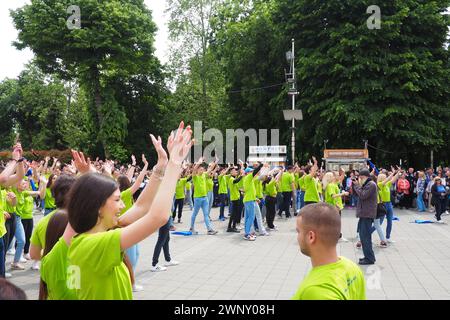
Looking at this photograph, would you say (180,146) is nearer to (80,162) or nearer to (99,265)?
(99,265)

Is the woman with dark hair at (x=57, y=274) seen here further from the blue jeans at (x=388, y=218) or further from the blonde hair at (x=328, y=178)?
the blue jeans at (x=388, y=218)

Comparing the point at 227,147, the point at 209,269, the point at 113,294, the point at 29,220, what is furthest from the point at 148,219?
the point at 227,147

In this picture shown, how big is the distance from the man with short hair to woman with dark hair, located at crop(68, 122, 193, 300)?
6.75 m

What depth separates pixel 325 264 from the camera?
2311 mm

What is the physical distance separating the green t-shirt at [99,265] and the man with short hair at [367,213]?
6820mm

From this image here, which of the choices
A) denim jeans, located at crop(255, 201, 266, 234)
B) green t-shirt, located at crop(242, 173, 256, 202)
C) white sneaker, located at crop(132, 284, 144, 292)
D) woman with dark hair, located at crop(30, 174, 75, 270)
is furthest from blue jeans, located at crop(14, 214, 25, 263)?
denim jeans, located at crop(255, 201, 266, 234)

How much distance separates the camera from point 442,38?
24.6 meters

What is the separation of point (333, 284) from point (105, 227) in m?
1.26

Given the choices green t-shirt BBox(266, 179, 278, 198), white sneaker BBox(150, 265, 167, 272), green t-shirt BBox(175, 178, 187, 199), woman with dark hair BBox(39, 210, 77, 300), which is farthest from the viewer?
green t-shirt BBox(175, 178, 187, 199)

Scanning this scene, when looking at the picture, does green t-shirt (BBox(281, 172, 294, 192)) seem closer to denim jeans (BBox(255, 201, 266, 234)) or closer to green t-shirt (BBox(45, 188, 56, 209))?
denim jeans (BBox(255, 201, 266, 234))

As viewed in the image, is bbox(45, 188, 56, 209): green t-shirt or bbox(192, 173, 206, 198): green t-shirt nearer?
bbox(45, 188, 56, 209): green t-shirt

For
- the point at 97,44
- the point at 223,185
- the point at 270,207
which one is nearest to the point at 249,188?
the point at 270,207

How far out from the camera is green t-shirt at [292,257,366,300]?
2045 millimetres

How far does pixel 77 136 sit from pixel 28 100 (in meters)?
14.2
